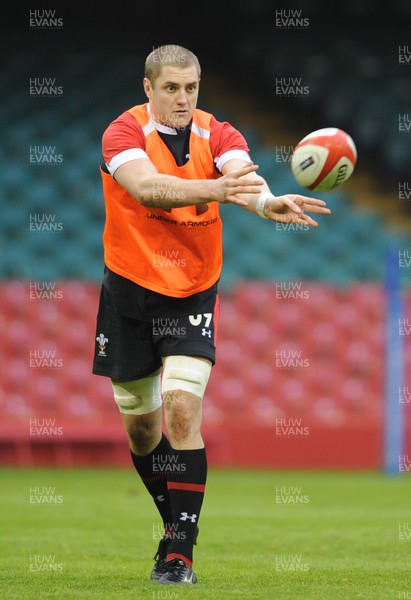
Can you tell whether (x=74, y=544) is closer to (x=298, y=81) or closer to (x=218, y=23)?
(x=298, y=81)

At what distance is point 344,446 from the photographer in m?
12.8

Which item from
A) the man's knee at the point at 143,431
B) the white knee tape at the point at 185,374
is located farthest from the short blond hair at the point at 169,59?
the man's knee at the point at 143,431

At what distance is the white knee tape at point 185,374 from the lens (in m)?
4.93

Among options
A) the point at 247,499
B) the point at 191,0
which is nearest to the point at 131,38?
the point at 191,0

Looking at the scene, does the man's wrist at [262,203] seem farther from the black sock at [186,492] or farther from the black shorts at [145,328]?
the black sock at [186,492]

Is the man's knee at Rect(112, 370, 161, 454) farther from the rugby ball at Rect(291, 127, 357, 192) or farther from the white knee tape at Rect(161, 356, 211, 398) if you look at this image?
the rugby ball at Rect(291, 127, 357, 192)

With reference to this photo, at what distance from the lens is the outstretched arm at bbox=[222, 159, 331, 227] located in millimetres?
4809

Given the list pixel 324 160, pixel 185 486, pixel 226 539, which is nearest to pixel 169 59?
pixel 324 160

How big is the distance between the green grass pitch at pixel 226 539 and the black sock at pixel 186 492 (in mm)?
238

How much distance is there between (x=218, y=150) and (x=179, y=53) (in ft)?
1.63

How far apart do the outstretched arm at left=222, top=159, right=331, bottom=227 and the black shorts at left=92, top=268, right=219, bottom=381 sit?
0.50 m

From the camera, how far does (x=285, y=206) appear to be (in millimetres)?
4840

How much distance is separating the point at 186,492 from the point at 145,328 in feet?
2.62

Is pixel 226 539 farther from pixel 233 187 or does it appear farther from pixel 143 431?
pixel 233 187
